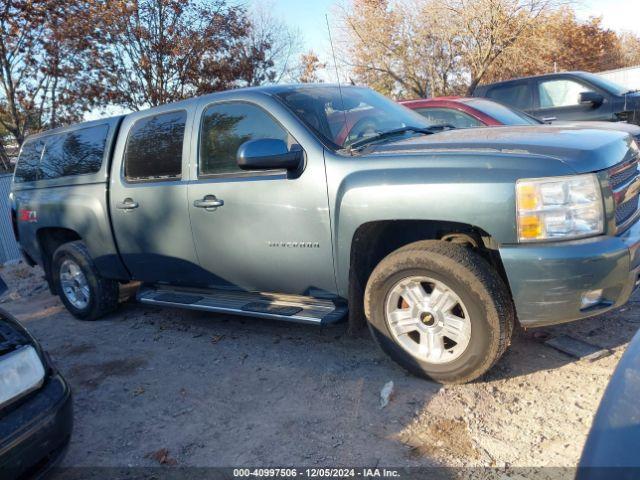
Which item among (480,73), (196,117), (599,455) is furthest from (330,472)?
(480,73)

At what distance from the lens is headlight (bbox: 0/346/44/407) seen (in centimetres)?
235

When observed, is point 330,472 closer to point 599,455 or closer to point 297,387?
point 297,387

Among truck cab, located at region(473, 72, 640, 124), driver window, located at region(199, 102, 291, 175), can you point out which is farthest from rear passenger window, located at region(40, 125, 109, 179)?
truck cab, located at region(473, 72, 640, 124)

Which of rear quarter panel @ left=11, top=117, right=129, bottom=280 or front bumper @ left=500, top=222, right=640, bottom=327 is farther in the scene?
rear quarter panel @ left=11, top=117, right=129, bottom=280

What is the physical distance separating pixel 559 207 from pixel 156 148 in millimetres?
3097

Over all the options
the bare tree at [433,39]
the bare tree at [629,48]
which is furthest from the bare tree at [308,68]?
the bare tree at [629,48]

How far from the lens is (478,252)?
3283 mm

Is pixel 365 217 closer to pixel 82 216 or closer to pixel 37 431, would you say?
pixel 37 431

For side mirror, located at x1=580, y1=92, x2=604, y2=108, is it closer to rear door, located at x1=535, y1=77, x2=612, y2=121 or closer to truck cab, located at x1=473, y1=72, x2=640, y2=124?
truck cab, located at x1=473, y1=72, x2=640, y2=124

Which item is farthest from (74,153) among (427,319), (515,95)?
(515,95)

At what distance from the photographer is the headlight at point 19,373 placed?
235 cm

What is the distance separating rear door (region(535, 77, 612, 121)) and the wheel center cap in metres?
6.42

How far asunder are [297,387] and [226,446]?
0.68 meters

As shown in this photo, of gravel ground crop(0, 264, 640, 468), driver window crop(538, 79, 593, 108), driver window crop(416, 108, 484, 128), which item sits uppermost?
driver window crop(538, 79, 593, 108)
